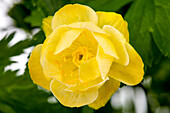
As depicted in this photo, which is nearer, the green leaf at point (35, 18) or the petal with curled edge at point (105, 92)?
the petal with curled edge at point (105, 92)

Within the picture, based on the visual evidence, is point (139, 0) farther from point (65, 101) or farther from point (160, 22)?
point (65, 101)

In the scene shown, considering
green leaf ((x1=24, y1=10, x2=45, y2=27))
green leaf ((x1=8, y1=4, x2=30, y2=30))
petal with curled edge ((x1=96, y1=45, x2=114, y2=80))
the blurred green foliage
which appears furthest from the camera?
green leaf ((x1=8, y1=4, x2=30, y2=30))

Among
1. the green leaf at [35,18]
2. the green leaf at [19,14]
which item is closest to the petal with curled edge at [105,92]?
the green leaf at [35,18]

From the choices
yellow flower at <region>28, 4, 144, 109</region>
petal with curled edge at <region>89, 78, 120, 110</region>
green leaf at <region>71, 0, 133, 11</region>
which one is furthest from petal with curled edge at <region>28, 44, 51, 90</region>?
green leaf at <region>71, 0, 133, 11</region>

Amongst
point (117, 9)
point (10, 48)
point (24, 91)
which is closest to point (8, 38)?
point (10, 48)

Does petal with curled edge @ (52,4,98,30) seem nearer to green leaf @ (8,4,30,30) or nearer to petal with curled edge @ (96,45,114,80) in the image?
petal with curled edge @ (96,45,114,80)

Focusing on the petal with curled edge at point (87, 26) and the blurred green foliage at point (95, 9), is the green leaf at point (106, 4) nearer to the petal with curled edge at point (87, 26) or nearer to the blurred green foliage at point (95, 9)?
the blurred green foliage at point (95, 9)

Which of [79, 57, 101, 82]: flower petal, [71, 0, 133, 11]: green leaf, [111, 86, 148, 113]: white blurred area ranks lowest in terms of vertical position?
[111, 86, 148, 113]: white blurred area
